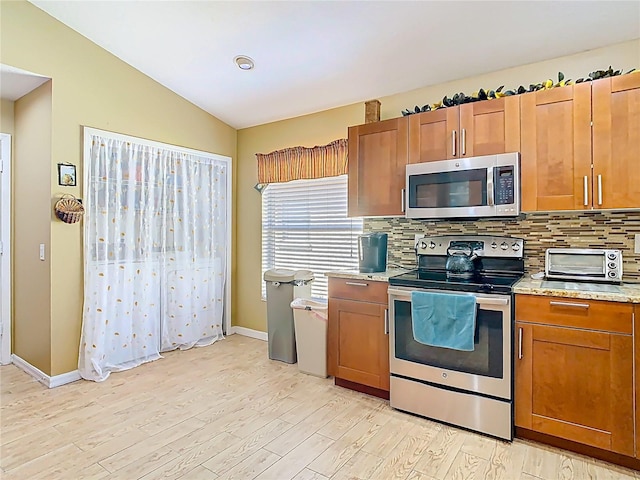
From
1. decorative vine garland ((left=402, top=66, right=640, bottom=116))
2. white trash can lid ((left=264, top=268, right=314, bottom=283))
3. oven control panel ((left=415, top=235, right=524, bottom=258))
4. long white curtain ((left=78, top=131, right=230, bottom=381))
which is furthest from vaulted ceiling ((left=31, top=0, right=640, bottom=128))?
white trash can lid ((left=264, top=268, right=314, bottom=283))

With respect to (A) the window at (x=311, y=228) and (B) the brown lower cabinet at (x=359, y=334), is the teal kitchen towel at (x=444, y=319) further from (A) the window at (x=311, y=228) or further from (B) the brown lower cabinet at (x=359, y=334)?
(A) the window at (x=311, y=228)

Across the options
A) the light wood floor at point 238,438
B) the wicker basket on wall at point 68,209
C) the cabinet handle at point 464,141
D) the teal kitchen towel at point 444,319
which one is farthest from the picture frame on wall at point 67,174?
the cabinet handle at point 464,141

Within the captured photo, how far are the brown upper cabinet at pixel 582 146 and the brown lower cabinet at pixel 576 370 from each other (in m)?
0.67

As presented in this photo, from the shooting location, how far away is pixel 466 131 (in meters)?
2.63

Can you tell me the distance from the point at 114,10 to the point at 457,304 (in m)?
3.26

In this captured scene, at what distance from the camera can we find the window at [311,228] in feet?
12.1

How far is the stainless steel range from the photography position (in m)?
2.23

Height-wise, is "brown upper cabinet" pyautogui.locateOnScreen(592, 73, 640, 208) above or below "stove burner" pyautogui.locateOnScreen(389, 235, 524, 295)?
above

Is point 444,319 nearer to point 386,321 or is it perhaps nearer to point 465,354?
point 465,354

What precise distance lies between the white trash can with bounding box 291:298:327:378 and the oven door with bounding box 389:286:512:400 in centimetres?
76

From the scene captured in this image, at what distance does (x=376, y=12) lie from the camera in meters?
2.41

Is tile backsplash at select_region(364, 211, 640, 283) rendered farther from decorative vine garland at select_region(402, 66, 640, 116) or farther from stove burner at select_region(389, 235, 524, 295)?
decorative vine garland at select_region(402, 66, 640, 116)

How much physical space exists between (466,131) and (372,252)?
1.15m

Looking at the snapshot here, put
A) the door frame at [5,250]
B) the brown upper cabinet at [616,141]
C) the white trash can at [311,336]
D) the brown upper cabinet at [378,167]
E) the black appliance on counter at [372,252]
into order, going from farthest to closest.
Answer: the door frame at [5,250], the white trash can at [311,336], the black appliance on counter at [372,252], the brown upper cabinet at [378,167], the brown upper cabinet at [616,141]
